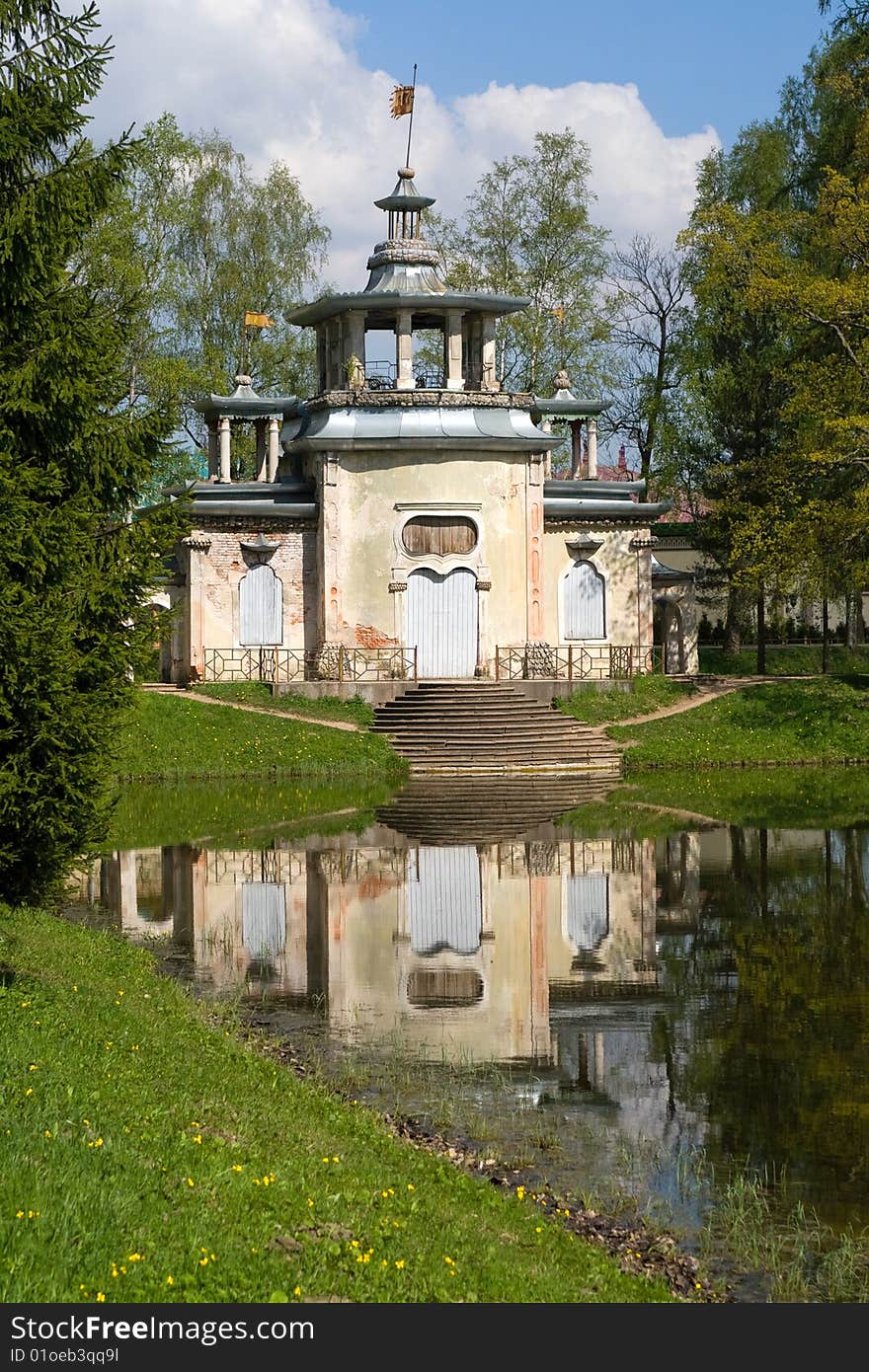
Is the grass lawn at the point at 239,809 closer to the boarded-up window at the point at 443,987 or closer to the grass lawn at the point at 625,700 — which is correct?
the grass lawn at the point at 625,700

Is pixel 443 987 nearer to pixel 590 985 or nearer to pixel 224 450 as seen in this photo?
pixel 590 985

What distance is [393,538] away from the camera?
146 feet

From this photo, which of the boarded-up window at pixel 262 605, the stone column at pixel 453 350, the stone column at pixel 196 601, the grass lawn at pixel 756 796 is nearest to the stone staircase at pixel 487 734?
the grass lawn at pixel 756 796

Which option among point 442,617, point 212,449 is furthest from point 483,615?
point 212,449

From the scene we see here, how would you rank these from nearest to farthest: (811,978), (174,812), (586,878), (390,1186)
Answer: (390,1186), (811,978), (586,878), (174,812)

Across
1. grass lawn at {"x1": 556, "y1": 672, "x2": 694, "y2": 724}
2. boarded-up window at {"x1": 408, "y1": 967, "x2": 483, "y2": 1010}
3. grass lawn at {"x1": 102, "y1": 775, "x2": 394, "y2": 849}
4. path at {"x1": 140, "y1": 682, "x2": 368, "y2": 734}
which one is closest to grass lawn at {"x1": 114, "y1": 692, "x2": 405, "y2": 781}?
path at {"x1": 140, "y1": 682, "x2": 368, "y2": 734}

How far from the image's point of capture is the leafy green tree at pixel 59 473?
13750mm

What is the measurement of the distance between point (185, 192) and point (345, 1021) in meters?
47.6

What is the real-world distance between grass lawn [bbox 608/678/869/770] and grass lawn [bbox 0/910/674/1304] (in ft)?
91.0

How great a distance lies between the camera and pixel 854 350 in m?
44.5

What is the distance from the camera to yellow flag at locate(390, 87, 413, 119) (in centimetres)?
4881

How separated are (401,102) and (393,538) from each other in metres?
14.0
